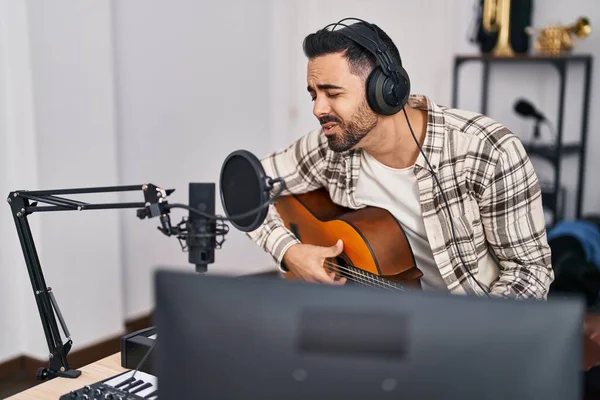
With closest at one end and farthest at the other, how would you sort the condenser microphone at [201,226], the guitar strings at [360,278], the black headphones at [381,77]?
the condenser microphone at [201,226], the black headphones at [381,77], the guitar strings at [360,278]

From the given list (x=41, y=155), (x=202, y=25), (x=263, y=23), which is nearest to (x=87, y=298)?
(x=41, y=155)

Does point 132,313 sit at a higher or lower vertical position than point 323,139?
lower

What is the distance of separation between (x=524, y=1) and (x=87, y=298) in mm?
2302

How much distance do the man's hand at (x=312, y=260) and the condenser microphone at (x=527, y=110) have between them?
1862 mm

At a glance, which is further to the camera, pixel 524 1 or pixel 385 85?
pixel 524 1

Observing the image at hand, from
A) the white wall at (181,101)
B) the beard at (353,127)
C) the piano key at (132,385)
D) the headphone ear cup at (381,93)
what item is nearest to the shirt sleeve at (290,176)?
the beard at (353,127)

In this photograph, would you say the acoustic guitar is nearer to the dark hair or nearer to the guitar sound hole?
the guitar sound hole

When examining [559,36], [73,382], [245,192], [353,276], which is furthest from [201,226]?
[559,36]

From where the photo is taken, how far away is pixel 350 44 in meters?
1.61

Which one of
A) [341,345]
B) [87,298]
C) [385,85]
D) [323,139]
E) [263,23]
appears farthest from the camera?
[263,23]

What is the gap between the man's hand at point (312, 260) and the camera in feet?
5.72

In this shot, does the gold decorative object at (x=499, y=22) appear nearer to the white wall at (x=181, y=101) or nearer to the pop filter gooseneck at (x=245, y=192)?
the white wall at (x=181, y=101)

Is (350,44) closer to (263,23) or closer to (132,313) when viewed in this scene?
(132,313)

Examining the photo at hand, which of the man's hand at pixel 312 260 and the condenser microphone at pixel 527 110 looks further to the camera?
the condenser microphone at pixel 527 110
